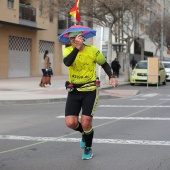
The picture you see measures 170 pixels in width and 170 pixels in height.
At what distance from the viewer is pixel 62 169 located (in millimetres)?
5613

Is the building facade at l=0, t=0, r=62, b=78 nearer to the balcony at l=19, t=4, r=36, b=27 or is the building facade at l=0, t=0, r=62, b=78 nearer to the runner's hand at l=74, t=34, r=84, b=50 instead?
the balcony at l=19, t=4, r=36, b=27

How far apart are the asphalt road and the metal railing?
19.1 m

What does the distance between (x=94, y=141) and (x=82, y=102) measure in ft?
5.79

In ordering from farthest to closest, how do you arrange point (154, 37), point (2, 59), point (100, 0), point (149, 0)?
point (154, 37)
point (2, 59)
point (149, 0)
point (100, 0)

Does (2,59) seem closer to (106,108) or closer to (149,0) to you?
(149,0)

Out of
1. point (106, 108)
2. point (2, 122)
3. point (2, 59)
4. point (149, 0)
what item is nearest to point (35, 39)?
point (2, 59)

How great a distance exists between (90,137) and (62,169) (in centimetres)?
76

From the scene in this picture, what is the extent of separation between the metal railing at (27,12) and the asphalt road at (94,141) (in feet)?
62.8

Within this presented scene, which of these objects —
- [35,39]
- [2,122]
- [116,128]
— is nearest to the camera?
[116,128]

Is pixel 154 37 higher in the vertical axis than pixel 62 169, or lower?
higher

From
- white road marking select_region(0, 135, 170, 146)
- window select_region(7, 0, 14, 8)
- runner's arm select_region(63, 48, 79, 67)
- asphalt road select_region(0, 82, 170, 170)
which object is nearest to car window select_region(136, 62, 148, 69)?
window select_region(7, 0, 14, 8)

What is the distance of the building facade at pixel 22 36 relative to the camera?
29.4m

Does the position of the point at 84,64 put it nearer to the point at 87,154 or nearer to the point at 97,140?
the point at 87,154

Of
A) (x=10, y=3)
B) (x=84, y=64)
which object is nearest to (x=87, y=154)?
(x=84, y=64)
